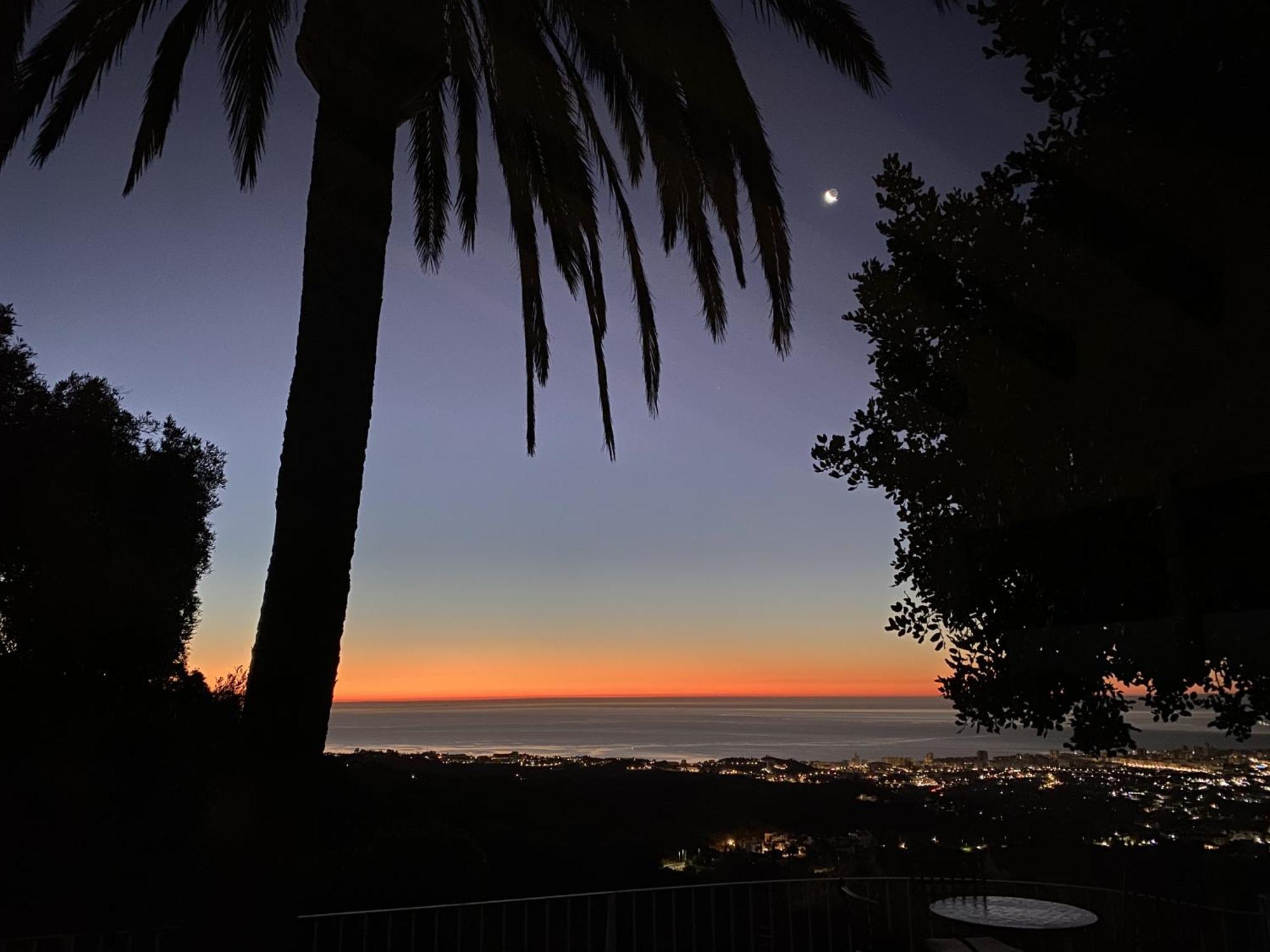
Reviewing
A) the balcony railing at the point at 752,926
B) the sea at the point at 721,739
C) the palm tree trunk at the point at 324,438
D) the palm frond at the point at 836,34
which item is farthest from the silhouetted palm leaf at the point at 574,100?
the sea at the point at 721,739

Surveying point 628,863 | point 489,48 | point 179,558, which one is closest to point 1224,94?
point 489,48

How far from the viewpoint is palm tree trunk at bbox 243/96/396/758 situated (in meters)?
4.77

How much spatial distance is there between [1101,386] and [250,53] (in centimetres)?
654

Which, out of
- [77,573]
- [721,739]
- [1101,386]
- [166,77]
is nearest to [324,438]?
[1101,386]

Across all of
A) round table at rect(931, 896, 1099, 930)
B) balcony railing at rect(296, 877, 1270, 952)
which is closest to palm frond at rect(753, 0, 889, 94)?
round table at rect(931, 896, 1099, 930)

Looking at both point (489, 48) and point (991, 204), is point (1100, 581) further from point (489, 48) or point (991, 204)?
point (489, 48)

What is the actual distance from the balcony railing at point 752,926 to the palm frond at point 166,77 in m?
6.53

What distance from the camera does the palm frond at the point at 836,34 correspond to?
6348 mm

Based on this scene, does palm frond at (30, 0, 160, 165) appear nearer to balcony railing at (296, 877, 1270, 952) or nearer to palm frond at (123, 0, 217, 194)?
palm frond at (123, 0, 217, 194)

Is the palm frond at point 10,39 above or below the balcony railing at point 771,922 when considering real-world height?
above

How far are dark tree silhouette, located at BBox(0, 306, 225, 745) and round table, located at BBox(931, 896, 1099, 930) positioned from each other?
853 centimetres

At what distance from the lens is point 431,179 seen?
9414 millimetres

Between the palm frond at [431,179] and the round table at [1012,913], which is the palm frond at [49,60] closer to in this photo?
the palm frond at [431,179]

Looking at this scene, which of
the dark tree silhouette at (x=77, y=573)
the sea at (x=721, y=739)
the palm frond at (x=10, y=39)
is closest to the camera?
the palm frond at (x=10, y=39)
